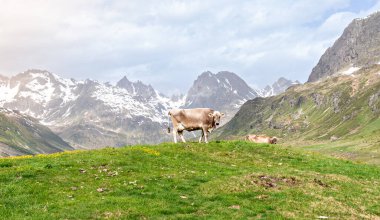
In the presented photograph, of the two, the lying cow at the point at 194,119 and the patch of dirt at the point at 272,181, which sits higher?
the lying cow at the point at 194,119

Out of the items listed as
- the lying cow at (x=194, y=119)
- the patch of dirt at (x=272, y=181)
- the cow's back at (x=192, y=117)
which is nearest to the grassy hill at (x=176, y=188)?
the patch of dirt at (x=272, y=181)

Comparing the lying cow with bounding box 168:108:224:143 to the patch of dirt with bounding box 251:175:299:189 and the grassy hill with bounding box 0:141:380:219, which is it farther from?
the patch of dirt with bounding box 251:175:299:189

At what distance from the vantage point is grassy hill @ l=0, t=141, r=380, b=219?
→ 926 inches

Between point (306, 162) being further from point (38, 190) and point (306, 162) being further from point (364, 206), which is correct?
point (38, 190)

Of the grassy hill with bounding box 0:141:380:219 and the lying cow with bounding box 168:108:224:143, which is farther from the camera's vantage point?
the lying cow with bounding box 168:108:224:143

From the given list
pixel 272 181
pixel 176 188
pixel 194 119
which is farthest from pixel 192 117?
pixel 176 188

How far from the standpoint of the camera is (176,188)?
28.6m

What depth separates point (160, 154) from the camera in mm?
40188

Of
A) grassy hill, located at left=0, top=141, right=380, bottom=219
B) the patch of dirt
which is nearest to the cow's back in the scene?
grassy hill, located at left=0, top=141, right=380, bottom=219

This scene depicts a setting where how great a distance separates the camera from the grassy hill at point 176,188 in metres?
23.5

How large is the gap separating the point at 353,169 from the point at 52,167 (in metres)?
28.1

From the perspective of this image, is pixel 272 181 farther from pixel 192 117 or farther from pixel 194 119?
pixel 192 117

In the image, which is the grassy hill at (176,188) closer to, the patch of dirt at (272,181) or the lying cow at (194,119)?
the patch of dirt at (272,181)

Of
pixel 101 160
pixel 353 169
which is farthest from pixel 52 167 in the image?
pixel 353 169
